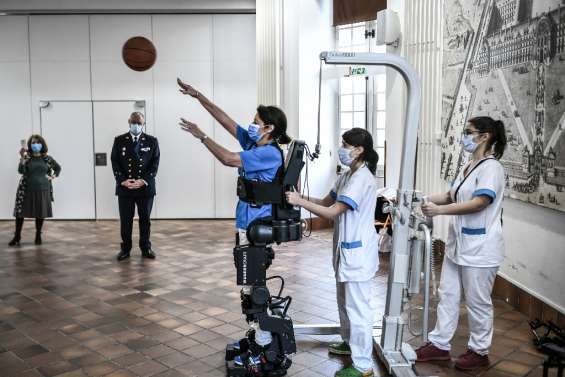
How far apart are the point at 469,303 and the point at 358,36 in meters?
5.75

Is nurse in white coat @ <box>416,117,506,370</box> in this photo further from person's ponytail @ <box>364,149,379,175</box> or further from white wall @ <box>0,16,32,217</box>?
white wall @ <box>0,16,32,217</box>

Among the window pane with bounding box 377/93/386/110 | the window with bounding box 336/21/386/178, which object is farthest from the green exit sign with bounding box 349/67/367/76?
the window pane with bounding box 377/93/386/110

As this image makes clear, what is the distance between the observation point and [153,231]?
28.7 ft

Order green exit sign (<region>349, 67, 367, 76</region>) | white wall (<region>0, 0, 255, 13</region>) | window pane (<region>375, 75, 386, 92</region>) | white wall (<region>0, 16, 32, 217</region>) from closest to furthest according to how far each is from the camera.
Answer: window pane (<region>375, 75, 386, 92</region>), green exit sign (<region>349, 67, 367, 76</region>), white wall (<region>0, 0, 255, 13</region>), white wall (<region>0, 16, 32, 217</region>)

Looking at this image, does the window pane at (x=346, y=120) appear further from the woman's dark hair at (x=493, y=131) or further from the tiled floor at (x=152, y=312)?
the woman's dark hair at (x=493, y=131)

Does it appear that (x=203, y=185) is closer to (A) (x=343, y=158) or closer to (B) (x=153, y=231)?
(B) (x=153, y=231)

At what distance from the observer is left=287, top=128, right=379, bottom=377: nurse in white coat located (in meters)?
3.27

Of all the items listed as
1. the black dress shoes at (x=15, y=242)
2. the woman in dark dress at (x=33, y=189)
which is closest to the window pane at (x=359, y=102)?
the woman in dark dress at (x=33, y=189)

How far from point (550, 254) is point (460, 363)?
125 centimetres

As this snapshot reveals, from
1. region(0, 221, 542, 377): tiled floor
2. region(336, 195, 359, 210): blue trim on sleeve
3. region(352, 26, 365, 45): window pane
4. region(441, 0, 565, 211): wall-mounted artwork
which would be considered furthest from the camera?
region(352, 26, 365, 45): window pane

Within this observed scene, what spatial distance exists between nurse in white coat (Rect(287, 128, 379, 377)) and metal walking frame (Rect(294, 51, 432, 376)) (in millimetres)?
177

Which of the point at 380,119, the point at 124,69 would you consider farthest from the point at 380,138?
the point at 124,69

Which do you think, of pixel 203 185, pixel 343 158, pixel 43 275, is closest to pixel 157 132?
pixel 203 185

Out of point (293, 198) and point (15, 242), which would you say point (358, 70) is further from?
point (293, 198)
